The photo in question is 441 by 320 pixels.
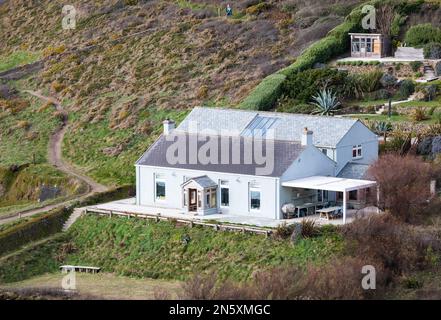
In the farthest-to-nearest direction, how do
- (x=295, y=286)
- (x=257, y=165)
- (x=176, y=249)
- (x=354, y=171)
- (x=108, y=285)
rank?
(x=354, y=171) < (x=257, y=165) < (x=176, y=249) < (x=108, y=285) < (x=295, y=286)

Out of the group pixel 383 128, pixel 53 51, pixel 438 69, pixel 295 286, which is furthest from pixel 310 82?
pixel 53 51

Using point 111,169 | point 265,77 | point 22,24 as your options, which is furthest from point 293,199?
point 22,24

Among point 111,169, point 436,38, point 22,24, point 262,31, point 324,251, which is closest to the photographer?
point 324,251

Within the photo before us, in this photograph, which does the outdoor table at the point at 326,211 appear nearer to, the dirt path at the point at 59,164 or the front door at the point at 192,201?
the front door at the point at 192,201

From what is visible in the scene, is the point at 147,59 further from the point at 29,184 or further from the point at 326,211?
the point at 326,211

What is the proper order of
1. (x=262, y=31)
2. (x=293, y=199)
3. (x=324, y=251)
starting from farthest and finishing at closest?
(x=262, y=31), (x=293, y=199), (x=324, y=251)

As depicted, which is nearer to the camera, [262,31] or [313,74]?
[313,74]

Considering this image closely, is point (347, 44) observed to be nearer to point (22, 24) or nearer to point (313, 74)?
point (313, 74)
